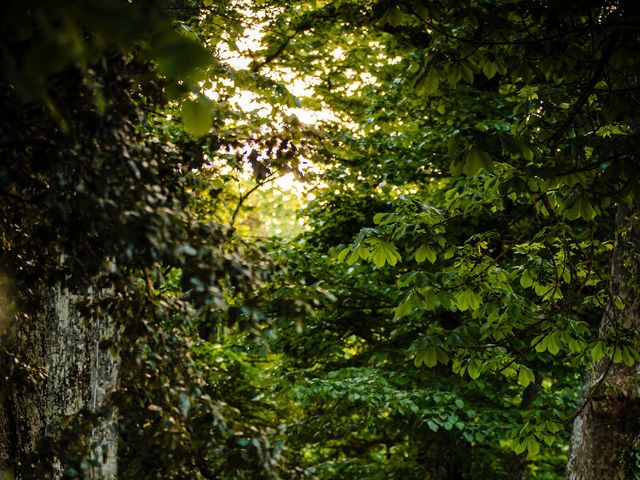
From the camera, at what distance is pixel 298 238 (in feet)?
33.3

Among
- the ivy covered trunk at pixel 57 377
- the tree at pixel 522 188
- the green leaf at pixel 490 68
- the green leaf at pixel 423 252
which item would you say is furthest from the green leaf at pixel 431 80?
the ivy covered trunk at pixel 57 377

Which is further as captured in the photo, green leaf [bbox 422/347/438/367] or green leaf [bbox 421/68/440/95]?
green leaf [bbox 422/347/438/367]

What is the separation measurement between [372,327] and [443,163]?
2629 mm

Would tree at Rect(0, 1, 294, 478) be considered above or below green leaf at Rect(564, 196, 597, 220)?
below

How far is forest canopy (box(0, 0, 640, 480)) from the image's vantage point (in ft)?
8.44

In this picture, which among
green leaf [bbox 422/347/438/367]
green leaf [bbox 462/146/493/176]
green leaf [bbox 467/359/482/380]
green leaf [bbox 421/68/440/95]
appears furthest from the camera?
green leaf [bbox 467/359/482/380]

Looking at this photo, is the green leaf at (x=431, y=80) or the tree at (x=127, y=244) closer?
the tree at (x=127, y=244)

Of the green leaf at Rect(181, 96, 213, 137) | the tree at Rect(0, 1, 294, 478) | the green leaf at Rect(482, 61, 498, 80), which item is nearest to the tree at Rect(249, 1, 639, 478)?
the green leaf at Rect(482, 61, 498, 80)

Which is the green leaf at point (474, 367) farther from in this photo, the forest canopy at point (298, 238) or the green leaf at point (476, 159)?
the green leaf at point (476, 159)

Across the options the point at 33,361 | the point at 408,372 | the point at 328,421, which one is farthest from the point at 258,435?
the point at 328,421

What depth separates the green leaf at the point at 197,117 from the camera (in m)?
1.65

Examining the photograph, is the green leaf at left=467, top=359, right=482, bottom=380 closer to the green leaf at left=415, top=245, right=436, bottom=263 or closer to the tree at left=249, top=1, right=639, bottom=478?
the tree at left=249, top=1, right=639, bottom=478

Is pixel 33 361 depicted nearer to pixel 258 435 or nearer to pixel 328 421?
pixel 258 435

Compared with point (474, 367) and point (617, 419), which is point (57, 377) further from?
point (617, 419)
